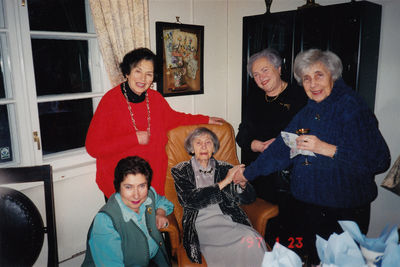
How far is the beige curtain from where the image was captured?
94.8 inches

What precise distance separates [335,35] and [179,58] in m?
1.57

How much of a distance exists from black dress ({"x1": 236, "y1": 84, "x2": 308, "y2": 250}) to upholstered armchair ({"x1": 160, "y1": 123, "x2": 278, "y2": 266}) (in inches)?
5.3

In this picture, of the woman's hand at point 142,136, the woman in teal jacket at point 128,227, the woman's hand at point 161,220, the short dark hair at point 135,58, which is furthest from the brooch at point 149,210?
the short dark hair at point 135,58

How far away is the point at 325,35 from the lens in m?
2.55

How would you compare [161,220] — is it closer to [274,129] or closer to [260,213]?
[260,213]

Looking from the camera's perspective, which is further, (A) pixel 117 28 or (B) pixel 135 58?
(A) pixel 117 28

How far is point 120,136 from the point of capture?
2.15 metres

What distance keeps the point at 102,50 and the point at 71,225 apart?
1536 mm

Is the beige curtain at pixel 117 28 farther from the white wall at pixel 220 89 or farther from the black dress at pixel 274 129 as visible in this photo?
the black dress at pixel 274 129

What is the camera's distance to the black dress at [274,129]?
226cm

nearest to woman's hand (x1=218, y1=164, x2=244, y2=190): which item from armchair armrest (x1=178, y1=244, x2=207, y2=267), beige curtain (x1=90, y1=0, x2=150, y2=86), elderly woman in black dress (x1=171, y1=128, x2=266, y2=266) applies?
elderly woman in black dress (x1=171, y1=128, x2=266, y2=266)

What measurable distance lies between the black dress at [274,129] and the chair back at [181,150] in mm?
126

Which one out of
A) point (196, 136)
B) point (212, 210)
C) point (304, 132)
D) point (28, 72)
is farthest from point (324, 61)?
point (28, 72)

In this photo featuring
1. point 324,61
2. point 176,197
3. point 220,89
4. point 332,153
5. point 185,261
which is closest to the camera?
point 332,153
